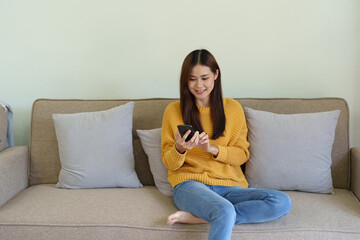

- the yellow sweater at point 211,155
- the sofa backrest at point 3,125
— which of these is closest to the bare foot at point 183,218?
the yellow sweater at point 211,155

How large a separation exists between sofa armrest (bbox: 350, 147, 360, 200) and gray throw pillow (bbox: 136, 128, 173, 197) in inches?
37.4

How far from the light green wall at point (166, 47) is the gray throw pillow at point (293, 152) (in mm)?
489

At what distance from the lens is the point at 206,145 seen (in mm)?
1760

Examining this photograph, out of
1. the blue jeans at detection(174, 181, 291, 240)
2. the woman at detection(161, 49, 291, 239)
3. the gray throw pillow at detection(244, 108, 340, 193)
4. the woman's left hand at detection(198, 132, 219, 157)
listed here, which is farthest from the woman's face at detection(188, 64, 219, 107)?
the blue jeans at detection(174, 181, 291, 240)

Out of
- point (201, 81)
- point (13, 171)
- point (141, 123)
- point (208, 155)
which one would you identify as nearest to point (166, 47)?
point (141, 123)

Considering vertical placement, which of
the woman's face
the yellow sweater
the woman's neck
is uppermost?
the woman's face

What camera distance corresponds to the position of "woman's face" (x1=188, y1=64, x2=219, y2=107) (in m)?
1.86

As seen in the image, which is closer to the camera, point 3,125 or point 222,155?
point 222,155

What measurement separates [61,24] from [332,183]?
76.3 inches

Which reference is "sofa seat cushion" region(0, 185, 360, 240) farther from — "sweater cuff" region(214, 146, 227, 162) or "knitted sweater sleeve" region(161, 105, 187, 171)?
"sweater cuff" region(214, 146, 227, 162)

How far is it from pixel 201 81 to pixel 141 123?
52 centimetres

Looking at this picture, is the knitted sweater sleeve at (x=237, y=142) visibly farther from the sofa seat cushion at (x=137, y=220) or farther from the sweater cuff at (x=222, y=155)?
the sofa seat cushion at (x=137, y=220)

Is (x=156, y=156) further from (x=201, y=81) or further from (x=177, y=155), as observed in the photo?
(x=201, y=81)

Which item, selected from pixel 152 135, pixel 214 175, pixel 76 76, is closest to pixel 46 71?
pixel 76 76
